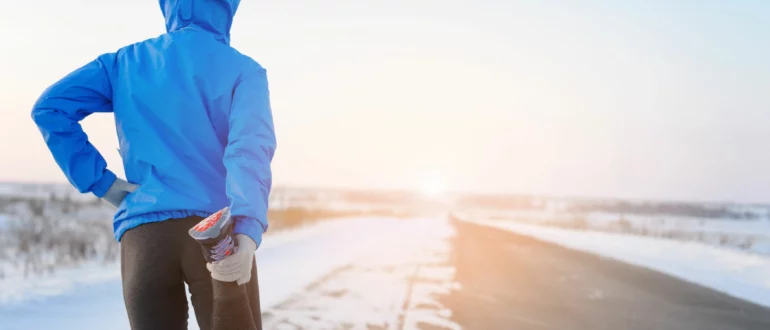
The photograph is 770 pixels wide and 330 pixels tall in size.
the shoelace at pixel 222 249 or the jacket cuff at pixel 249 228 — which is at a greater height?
the jacket cuff at pixel 249 228

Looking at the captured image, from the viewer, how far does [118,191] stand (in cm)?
211

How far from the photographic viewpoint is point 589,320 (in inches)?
285

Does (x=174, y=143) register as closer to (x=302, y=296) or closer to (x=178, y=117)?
(x=178, y=117)

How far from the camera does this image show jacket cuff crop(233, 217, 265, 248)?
180 cm

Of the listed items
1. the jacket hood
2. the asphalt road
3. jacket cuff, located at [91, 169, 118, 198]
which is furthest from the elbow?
the asphalt road

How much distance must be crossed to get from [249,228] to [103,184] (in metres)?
0.65

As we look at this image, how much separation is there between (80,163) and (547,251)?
16.2m

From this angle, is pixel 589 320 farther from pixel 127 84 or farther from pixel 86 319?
pixel 127 84

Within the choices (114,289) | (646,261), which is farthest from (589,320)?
(646,261)

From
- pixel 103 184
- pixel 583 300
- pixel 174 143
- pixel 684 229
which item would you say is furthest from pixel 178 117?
pixel 684 229

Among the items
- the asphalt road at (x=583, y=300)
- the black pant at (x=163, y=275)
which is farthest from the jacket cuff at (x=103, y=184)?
the asphalt road at (x=583, y=300)

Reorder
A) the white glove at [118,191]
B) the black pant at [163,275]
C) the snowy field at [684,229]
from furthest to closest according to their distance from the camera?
the snowy field at [684,229], the white glove at [118,191], the black pant at [163,275]

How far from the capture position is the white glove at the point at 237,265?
1.73 m

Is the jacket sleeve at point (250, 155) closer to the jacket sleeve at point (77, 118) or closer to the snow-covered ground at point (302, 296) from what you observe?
the jacket sleeve at point (77, 118)
